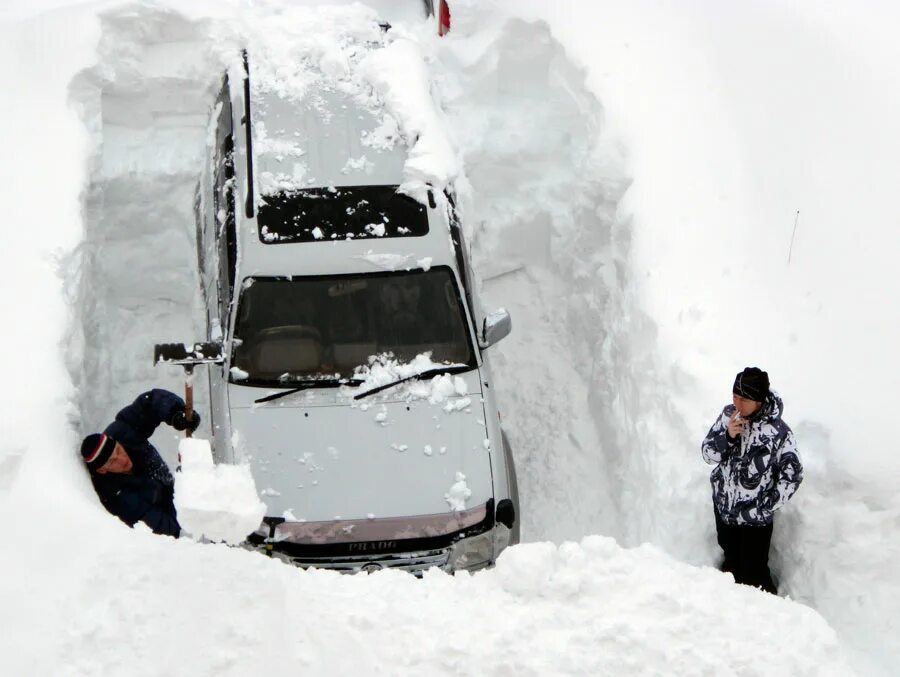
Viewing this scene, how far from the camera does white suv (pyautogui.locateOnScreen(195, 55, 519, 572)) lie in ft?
17.6

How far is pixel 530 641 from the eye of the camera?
167 inches

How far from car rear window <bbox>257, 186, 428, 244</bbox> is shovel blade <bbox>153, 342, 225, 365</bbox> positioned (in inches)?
31.6

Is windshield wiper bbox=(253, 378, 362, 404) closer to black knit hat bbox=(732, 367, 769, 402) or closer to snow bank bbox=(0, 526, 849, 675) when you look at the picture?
snow bank bbox=(0, 526, 849, 675)

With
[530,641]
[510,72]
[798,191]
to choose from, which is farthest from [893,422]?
[510,72]

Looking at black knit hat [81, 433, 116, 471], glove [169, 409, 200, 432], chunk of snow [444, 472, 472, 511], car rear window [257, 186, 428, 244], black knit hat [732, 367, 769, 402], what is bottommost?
chunk of snow [444, 472, 472, 511]

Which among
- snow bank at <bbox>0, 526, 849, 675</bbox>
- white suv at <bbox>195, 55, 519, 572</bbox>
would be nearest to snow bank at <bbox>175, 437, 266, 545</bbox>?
snow bank at <bbox>0, 526, 849, 675</bbox>

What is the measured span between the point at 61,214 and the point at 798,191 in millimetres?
4973

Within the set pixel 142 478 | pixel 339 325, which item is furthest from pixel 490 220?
pixel 142 478

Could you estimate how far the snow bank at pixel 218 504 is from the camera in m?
4.45

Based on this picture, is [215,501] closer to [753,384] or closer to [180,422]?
[180,422]

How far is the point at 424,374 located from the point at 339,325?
0.60 metres

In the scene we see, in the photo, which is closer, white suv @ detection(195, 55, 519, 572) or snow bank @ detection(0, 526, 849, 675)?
snow bank @ detection(0, 526, 849, 675)

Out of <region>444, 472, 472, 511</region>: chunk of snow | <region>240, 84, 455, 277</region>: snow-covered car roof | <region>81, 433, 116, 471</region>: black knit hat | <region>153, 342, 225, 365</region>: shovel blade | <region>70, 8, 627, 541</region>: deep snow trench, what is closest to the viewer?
<region>81, 433, 116, 471</region>: black knit hat

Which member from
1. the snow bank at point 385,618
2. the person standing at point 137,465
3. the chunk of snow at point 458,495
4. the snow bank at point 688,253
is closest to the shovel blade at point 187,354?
the person standing at point 137,465
